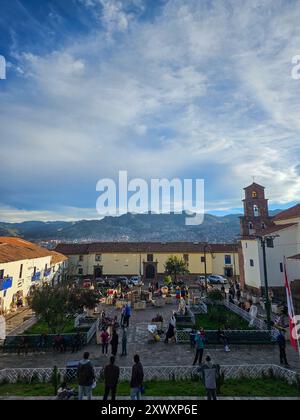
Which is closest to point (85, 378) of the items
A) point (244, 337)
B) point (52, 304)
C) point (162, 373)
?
point (162, 373)

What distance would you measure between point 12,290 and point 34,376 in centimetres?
1661

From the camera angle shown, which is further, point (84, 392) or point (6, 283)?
point (6, 283)

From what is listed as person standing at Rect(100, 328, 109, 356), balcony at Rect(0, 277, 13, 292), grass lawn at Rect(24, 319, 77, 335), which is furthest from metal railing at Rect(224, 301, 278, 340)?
balcony at Rect(0, 277, 13, 292)

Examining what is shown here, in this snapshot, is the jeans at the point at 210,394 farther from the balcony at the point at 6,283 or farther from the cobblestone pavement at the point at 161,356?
the balcony at the point at 6,283

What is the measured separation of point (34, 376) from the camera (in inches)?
393

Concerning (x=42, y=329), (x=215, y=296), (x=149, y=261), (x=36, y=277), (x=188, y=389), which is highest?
(x=149, y=261)

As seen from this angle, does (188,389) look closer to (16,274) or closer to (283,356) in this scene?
(283,356)

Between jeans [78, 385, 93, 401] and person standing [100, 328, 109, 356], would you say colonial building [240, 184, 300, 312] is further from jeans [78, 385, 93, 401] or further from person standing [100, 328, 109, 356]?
jeans [78, 385, 93, 401]

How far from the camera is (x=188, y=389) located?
8.79 meters

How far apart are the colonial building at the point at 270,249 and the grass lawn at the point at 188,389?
17120 mm

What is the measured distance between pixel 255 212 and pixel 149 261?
20759 millimetres

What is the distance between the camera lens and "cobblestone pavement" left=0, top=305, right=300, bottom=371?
1181cm

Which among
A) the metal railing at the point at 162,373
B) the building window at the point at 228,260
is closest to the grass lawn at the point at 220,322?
the metal railing at the point at 162,373

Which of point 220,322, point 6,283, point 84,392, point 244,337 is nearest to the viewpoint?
point 84,392
